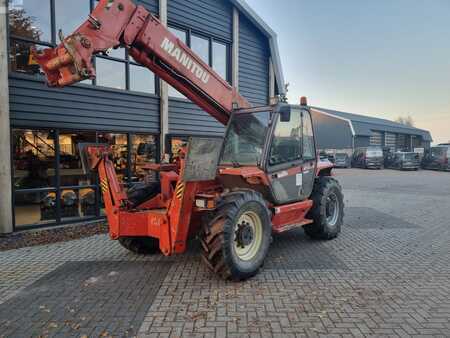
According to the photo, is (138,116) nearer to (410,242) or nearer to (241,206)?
(241,206)

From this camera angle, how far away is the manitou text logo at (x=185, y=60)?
502 cm

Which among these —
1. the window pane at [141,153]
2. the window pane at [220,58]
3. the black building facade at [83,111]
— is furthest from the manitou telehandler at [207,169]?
the window pane at [220,58]

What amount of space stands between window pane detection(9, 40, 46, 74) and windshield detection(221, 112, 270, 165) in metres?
4.66

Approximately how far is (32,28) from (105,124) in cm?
251

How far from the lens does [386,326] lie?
11.8 feet

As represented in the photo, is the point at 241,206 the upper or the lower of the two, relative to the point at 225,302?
upper

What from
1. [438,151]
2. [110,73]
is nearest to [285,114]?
[110,73]

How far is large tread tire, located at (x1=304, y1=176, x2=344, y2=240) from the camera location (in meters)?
6.64

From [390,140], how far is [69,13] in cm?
4391

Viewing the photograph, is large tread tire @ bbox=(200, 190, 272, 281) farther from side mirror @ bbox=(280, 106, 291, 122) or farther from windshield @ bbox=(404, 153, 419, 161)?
windshield @ bbox=(404, 153, 419, 161)

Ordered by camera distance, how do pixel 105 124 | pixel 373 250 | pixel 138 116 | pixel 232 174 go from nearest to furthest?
pixel 232 174 < pixel 373 250 < pixel 105 124 < pixel 138 116

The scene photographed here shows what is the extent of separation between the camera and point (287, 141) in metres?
6.00

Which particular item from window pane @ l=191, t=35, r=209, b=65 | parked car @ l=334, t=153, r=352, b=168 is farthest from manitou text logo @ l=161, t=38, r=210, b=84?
parked car @ l=334, t=153, r=352, b=168

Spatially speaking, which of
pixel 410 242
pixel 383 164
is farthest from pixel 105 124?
pixel 383 164
